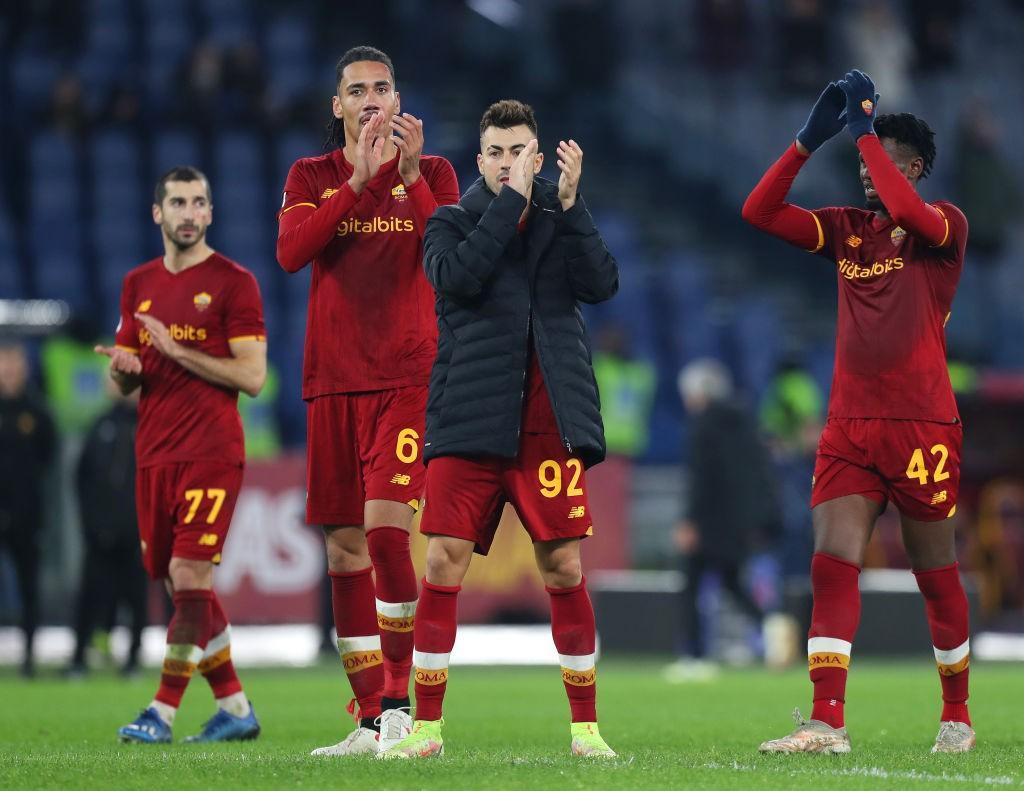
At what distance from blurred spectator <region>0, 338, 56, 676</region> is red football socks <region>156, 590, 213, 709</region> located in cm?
569

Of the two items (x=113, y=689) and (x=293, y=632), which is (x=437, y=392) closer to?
(x=113, y=689)

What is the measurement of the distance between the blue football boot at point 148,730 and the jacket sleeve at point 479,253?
2452 millimetres

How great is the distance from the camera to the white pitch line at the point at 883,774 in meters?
5.80

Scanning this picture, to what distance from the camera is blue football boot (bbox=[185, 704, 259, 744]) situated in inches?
307

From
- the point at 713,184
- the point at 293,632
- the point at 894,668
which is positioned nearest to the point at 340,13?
the point at 713,184

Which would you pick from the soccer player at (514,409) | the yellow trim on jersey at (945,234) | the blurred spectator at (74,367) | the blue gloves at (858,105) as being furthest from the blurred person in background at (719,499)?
the soccer player at (514,409)

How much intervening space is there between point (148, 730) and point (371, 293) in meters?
2.09

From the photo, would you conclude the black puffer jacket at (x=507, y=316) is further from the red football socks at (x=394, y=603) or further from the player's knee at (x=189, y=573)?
the player's knee at (x=189, y=573)

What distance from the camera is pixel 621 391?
57.9 feet

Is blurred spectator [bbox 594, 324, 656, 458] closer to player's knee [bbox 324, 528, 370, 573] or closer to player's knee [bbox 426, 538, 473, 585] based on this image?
player's knee [bbox 324, 528, 370, 573]

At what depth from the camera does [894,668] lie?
13539 mm

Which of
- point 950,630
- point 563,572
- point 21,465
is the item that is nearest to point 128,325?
point 563,572

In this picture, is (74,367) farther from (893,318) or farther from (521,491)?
(893,318)

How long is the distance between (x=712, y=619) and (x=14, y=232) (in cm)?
854
